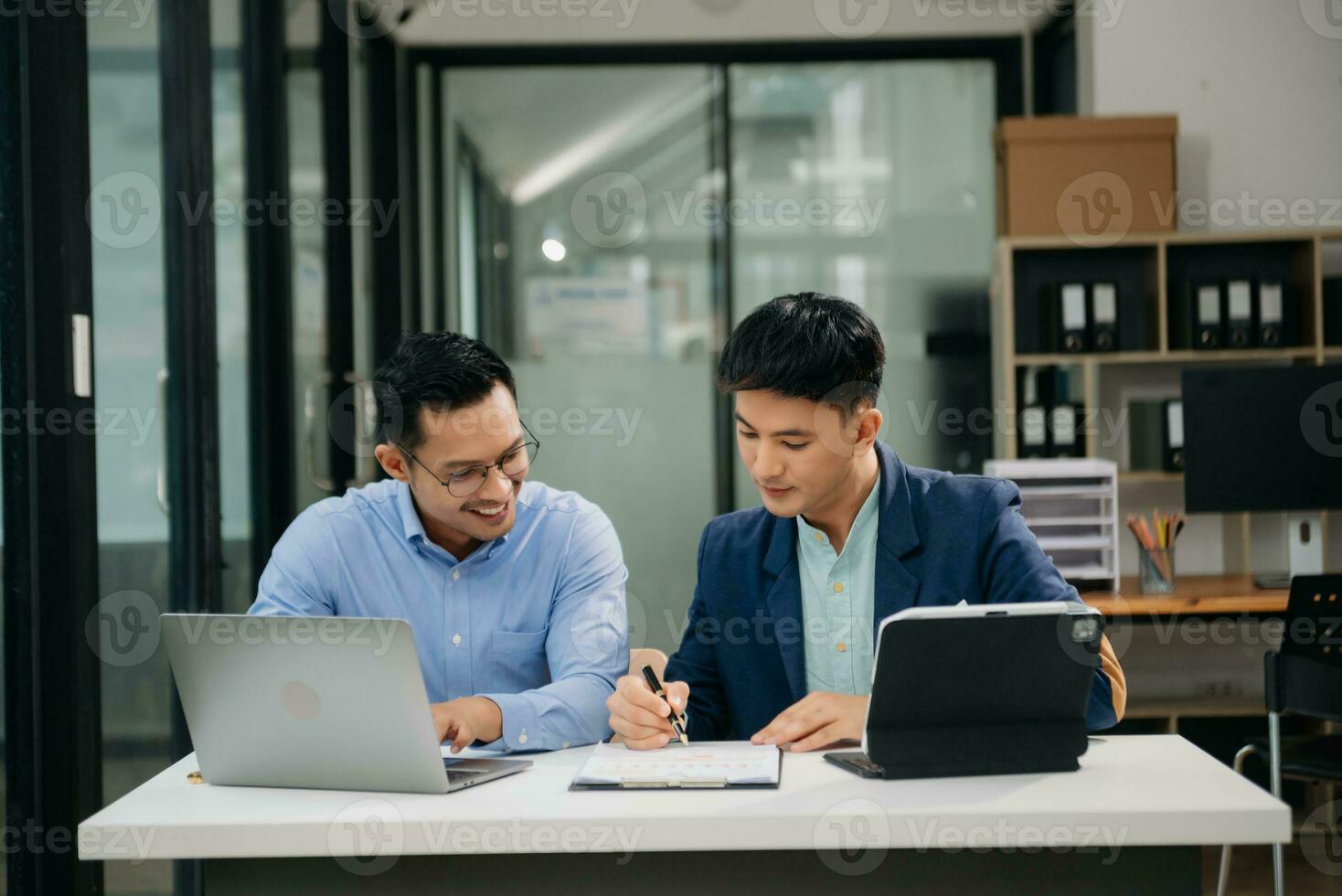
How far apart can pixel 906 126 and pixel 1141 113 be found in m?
0.96

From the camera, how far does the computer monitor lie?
3.43 m

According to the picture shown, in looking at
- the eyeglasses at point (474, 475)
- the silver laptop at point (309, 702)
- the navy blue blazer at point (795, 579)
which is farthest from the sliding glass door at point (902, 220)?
the silver laptop at point (309, 702)

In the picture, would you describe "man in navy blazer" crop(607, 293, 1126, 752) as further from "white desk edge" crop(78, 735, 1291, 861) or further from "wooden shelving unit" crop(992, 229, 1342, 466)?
"wooden shelving unit" crop(992, 229, 1342, 466)

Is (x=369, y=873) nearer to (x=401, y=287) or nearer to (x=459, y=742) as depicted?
(x=459, y=742)

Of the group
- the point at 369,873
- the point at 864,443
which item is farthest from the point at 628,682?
the point at 864,443

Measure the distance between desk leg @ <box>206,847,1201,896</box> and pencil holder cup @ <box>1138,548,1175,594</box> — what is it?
2209mm

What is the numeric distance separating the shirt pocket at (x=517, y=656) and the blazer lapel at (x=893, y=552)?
0.53 m

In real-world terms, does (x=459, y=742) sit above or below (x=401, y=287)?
below

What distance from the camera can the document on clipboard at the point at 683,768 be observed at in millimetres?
1404

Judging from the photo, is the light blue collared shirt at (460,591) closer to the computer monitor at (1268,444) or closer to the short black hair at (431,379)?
the short black hair at (431,379)

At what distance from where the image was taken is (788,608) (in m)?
1.88

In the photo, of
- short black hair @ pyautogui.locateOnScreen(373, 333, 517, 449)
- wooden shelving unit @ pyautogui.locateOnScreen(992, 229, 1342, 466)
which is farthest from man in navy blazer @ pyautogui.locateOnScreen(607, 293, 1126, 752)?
wooden shelving unit @ pyautogui.locateOnScreen(992, 229, 1342, 466)

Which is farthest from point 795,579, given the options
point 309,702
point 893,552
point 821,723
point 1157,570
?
point 1157,570

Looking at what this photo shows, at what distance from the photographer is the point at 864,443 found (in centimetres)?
184
